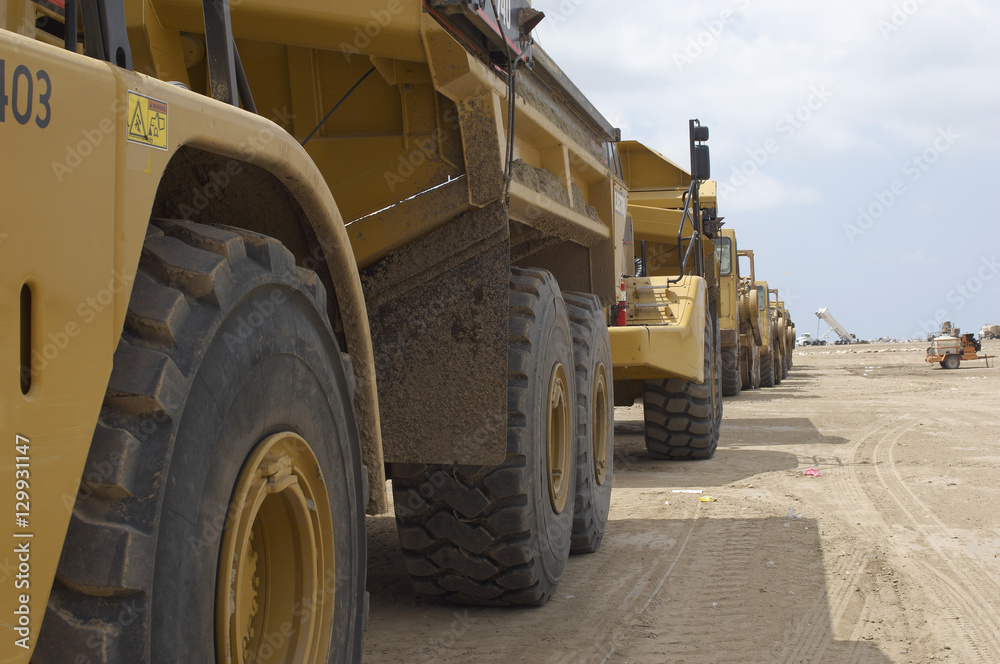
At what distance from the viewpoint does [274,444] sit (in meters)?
1.99

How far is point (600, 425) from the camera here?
5895mm

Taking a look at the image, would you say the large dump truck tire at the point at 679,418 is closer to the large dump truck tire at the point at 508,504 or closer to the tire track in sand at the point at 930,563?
the tire track in sand at the point at 930,563

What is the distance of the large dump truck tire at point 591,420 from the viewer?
5094 mm

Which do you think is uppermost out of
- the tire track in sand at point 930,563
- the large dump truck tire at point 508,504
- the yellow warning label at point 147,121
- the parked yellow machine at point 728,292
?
the parked yellow machine at point 728,292

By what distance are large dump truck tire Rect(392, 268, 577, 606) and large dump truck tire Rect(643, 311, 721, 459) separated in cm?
496

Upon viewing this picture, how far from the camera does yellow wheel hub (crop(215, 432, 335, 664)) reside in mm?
2057

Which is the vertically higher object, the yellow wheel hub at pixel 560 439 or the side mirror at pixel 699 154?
the side mirror at pixel 699 154

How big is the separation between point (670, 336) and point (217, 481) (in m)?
6.99

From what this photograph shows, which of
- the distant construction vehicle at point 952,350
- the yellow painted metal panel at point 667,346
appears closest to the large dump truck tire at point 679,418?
the yellow painted metal panel at point 667,346

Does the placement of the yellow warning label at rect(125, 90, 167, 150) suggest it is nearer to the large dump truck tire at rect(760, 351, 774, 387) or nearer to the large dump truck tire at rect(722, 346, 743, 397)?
the large dump truck tire at rect(722, 346, 743, 397)

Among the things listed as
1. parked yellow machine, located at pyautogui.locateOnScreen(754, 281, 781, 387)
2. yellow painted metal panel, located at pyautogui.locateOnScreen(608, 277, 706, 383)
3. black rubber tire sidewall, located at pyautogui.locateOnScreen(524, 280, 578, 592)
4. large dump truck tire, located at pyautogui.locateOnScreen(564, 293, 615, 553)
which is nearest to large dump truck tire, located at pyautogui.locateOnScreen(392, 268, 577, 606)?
black rubber tire sidewall, located at pyautogui.locateOnScreen(524, 280, 578, 592)

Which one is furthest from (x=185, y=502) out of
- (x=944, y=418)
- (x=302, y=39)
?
(x=944, y=418)

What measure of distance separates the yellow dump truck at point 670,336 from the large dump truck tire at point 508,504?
294 cm

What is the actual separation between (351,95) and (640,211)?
8.25 m
